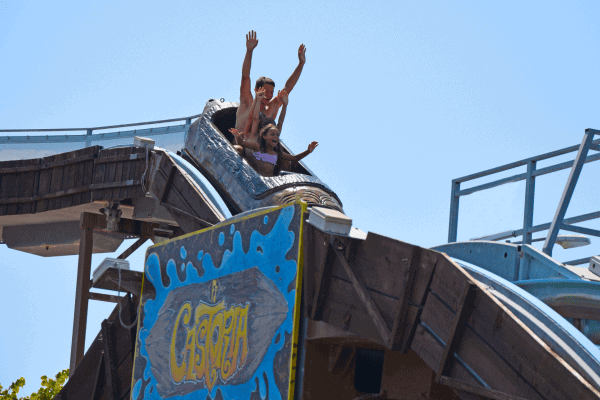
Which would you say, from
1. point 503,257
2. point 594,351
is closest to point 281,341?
point 503,257

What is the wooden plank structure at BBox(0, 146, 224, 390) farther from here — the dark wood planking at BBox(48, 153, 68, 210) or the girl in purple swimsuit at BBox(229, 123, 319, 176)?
the girl in purple swimsuit at BBox(229, 123, 319, 176)

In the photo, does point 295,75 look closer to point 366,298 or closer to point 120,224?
point 120,224

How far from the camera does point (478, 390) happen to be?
495cm

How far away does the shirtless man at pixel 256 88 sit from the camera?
9.62m

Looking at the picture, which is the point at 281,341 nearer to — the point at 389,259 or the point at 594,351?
the point at 389,259

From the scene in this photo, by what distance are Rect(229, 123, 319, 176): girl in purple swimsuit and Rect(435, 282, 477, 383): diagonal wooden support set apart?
15.1ft

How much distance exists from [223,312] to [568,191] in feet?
11.5

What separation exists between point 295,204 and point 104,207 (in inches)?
258

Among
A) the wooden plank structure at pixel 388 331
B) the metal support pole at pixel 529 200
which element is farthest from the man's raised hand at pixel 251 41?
the metal support pole at pixel 529 200

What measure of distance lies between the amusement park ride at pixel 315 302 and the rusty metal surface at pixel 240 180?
0.07 ft

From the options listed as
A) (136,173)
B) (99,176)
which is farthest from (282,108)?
(99,176)

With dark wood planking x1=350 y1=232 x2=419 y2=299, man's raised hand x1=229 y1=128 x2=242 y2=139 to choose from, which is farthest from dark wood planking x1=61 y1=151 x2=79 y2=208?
dark wood planking x1=350 y1=232 x2=419 y2=299

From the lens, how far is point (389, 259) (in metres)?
5.91

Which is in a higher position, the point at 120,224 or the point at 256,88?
the point at 256,88
